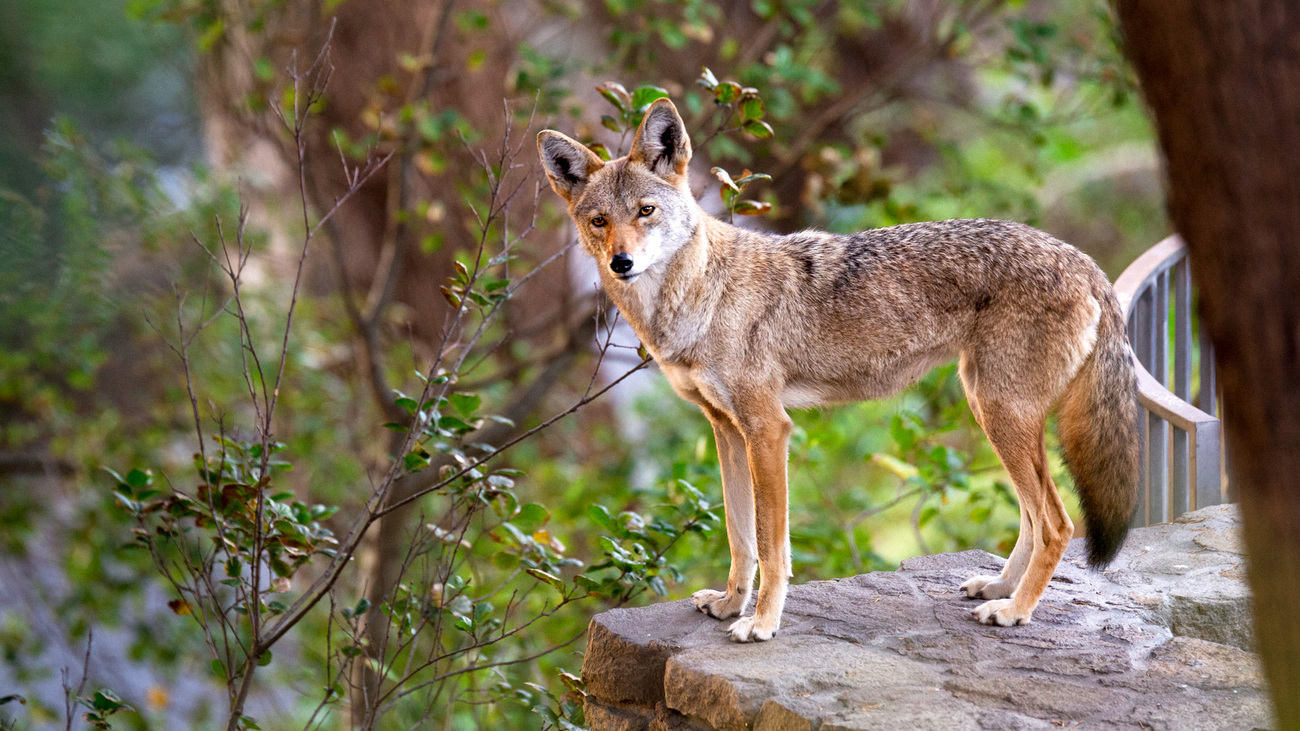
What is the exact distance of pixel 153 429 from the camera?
25.3ft

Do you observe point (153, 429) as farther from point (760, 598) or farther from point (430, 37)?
point (760, 598)

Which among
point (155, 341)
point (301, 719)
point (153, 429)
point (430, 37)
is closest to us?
point (430, 37)

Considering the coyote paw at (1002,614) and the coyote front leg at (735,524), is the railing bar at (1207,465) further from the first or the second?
the coyote front leg at (735,524)

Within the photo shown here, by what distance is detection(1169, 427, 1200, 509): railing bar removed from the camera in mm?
4152

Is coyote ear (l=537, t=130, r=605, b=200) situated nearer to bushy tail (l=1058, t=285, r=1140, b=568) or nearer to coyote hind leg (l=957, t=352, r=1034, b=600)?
coyote hind leg (l=957, t=352, r=1034, b=600)

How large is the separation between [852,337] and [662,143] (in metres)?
1.00

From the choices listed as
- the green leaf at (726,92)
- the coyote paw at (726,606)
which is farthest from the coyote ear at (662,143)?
the coyote paw at (726,606)

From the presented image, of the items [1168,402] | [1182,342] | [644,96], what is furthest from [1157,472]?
[644,96]

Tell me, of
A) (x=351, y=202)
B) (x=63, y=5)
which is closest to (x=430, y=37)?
(x=351, y=202)

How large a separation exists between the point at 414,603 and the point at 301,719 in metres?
6.59

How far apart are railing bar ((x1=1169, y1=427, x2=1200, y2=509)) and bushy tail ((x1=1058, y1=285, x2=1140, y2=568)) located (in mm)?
674

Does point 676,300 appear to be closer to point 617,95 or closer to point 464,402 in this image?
point 464,402

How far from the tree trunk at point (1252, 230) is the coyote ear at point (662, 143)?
2065 mm

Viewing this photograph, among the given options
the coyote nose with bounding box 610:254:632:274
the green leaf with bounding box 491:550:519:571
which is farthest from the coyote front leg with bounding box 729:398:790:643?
the green leaf with bounding box 491:550:519:571
